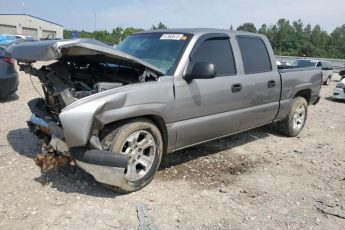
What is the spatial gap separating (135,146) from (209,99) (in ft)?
3.97

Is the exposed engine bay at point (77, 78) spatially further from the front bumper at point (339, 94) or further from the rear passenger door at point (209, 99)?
the front bumper at point (339, 94)

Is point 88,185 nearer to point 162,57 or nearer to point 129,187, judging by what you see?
point 129,187

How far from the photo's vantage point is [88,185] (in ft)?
13.8

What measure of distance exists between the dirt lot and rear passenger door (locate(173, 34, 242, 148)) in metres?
0.54

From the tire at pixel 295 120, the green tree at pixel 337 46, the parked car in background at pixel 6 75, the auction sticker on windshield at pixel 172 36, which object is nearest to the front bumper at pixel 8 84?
the parked car in background at pixel 6 75

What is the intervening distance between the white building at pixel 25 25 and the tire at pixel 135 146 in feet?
224

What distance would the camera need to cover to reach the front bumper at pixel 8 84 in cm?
792

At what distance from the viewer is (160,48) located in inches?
191

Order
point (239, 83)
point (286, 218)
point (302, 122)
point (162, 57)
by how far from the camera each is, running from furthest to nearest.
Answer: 1. point (302, 122)
2. point (239, 83)
3. point (162, 57)
4. point (286, 218)

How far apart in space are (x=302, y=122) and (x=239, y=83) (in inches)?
111

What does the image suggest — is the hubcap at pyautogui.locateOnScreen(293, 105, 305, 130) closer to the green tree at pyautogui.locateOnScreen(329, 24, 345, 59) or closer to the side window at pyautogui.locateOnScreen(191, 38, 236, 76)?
the side window at pyautogui.locateOnScreen(191, 38, 236, 76)

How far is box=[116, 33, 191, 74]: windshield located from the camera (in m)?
4.58

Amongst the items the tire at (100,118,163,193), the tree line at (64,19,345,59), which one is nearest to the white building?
the tree line at (64,19,345,59)

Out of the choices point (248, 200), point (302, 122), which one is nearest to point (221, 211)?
point (248, 200)
